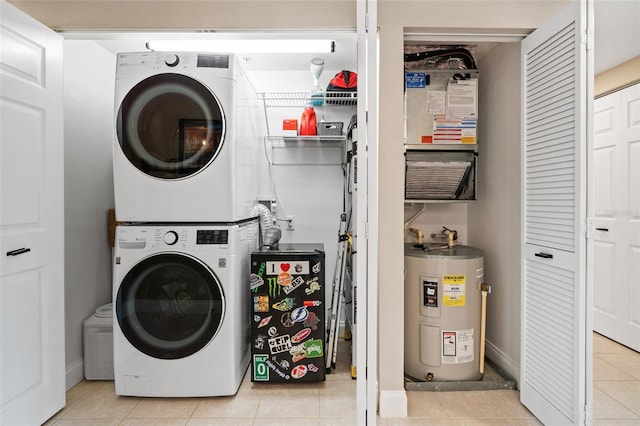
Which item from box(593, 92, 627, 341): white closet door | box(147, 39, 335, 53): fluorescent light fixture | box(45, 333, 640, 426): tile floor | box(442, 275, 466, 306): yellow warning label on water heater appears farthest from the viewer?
box(147, 39, 335, 53): fluorescent light fixture

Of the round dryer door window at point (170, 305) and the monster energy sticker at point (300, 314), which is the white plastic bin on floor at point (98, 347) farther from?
the monster energy sticker at point (300, 314)

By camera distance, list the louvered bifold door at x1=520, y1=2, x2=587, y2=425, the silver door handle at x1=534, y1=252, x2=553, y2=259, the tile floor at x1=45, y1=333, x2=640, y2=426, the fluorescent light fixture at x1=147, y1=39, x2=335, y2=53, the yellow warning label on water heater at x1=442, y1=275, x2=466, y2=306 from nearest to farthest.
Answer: the louvered bifold door at x1=520, y1=2, x2=587, y2=425 → the silver door handle at x1=534, y1=252, x2=553, y2=259 → the tile floor at x1=45, y1=333, x2=640, y2=426 → the yellow warning label on water heater at x1=442, y1=275, x2=466, y2=306 → the fluorescent light fixture at x1=147, y1=39, x2=335, y2=53

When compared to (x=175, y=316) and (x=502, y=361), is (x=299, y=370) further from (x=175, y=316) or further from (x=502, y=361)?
(x=502, y=361)

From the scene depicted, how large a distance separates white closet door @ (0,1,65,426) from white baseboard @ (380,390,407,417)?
1780mm

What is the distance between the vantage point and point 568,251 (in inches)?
67.2

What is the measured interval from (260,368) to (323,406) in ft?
1.49

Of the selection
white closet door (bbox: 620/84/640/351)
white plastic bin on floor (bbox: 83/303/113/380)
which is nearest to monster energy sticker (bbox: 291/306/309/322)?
white plastic bin on floor (bbox: 83/303/113/380)

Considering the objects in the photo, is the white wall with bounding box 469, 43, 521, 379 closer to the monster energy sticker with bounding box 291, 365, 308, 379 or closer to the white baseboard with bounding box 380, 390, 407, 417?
the white baseboard with bounding box 380, 390, 407, 417

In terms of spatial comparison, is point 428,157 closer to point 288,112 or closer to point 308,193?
point 308,193

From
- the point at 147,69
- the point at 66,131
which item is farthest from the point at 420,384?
the point at 66,131

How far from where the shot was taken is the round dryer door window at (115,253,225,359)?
2074 mm

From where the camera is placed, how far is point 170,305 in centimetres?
213

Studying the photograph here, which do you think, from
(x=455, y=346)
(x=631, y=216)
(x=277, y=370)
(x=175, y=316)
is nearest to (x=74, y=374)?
(x=175, y=316)

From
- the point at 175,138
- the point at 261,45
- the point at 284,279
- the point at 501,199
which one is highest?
the point at 261,45
